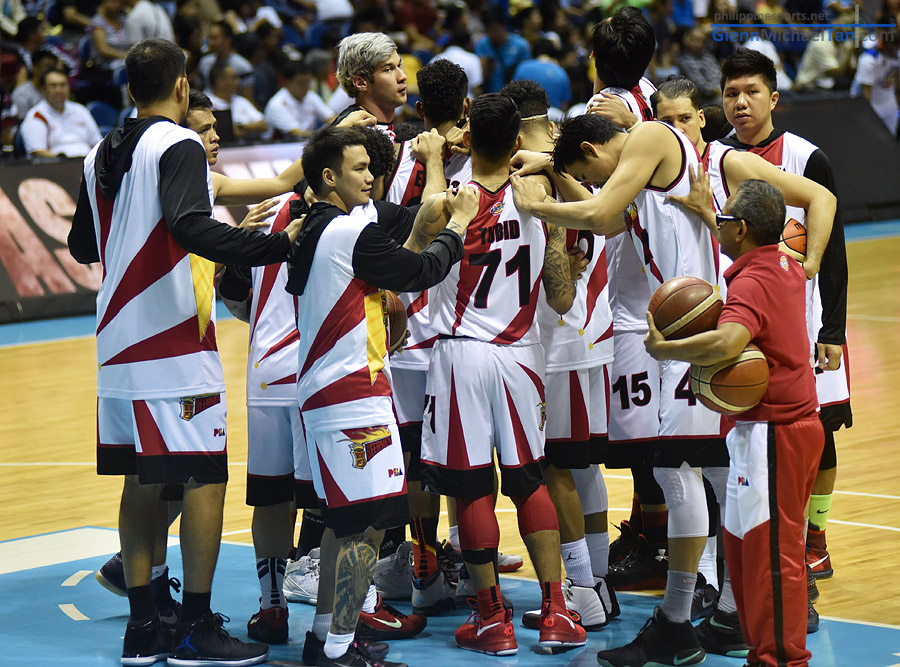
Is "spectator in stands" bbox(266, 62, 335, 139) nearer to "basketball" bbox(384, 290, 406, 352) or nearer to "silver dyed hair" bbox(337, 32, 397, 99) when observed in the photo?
"silver dyed hair" bbox(337, 32, 397, 99)

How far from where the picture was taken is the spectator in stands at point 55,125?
14.6m

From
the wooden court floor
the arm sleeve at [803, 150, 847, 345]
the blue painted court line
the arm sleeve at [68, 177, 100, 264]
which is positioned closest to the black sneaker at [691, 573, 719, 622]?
the blue painted court line

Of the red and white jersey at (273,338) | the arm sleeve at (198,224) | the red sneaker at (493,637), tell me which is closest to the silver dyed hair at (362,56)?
the red and white jersey at (273,338)

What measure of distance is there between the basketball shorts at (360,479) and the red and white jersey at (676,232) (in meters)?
1.36

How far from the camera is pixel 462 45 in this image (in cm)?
1923

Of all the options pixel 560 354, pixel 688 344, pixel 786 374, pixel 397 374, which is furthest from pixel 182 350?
pixel 786 374

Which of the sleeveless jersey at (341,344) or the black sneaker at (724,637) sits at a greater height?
the sleeveless jersey at (341,344)

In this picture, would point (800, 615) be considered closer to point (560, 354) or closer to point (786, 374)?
point (786, 374)

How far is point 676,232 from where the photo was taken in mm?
5227

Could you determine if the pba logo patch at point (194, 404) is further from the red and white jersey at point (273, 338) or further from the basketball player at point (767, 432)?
the basketball player at point (767, 432)

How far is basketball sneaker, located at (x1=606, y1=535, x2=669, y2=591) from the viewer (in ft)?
20.2

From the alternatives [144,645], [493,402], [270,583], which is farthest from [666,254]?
[144,645]

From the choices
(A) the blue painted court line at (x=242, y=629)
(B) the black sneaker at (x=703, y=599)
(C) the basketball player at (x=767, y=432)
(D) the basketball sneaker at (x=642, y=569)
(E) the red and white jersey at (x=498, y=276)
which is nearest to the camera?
(C) the basketball player at (x=767, y=432)

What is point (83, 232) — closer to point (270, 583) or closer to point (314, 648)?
point (270, 583)
